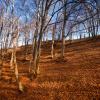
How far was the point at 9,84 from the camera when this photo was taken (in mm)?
19797

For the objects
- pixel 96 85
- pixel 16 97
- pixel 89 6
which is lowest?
pixel 16 97

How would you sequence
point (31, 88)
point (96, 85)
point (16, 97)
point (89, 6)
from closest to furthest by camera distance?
point (89, 6)
point (96, 85)
point (16, 97)
point (31, 88)

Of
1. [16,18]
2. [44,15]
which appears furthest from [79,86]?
[16,18]

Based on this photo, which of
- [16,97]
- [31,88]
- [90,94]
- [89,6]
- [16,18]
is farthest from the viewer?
[16,18]

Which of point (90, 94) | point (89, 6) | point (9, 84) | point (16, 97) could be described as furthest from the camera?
point (9, 84)

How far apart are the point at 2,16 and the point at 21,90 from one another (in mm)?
10171

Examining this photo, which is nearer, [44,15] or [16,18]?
[44,15]

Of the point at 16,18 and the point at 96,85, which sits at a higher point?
the point at 16,18

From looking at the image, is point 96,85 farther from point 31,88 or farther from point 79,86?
point 31,88

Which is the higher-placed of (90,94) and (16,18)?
(16,18)

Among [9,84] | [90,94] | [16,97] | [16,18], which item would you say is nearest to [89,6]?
[90,94]

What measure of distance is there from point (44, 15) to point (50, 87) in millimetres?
7121

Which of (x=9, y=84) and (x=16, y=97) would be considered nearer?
(x=16, y=97)

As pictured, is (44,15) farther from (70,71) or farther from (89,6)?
(89,6)
